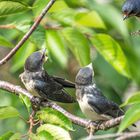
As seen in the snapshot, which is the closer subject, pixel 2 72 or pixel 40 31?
pixel 40 31

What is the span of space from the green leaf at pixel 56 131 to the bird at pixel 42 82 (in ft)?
0.75

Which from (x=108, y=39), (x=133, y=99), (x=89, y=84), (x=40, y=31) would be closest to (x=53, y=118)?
(x=89, y=84)

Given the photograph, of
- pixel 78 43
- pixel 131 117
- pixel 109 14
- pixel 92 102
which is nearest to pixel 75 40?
pixel 78 43

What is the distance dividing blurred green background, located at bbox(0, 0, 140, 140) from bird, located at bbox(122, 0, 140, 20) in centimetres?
14

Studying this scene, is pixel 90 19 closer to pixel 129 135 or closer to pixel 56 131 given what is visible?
pixel 56 131

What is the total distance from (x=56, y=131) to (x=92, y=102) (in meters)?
0.19

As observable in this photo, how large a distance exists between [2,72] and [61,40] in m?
1.12

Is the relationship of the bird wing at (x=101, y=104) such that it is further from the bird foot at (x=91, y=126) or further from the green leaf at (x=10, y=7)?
the green leaf at (x=10, y=7)

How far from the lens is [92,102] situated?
2.03 m

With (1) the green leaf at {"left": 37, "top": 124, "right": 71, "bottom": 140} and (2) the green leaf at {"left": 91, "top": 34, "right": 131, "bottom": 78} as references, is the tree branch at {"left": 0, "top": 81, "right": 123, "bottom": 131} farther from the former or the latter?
(2) the green leaf at {"left": 91, "top": 34, "right": 131, "bottom": 78}

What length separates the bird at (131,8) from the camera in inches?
99.2

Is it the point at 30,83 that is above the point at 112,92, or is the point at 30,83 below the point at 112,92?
above

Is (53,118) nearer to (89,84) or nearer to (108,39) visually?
(89,84)

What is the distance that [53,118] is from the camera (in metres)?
1.96
